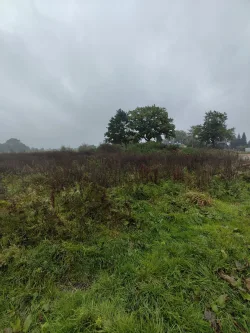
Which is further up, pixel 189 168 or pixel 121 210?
pixel 189 168

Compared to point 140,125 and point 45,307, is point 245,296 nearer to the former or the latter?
point 45,307

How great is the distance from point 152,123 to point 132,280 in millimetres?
22888

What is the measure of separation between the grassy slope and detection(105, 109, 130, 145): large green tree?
22.1m

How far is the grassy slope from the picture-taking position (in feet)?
4.92

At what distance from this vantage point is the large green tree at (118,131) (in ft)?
80.4

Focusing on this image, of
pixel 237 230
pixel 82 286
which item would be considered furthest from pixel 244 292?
pixel 82 286

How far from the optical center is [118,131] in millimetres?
24625

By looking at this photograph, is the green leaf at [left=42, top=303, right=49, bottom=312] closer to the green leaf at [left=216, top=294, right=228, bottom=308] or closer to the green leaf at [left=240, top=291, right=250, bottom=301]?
the green leaf at [left=216, top=294, right=228, bottom=308]

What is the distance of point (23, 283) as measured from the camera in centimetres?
193

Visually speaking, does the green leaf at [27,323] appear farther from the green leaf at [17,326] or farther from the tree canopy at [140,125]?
the tree canopy at [140,125]

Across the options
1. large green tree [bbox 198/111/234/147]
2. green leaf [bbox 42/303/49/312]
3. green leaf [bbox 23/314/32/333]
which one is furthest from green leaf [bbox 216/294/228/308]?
→ large green tree [bbox 198/111/234/147]

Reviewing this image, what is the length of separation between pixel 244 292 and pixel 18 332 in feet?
7.52

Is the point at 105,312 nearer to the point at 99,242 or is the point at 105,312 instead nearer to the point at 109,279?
the point at 109,279

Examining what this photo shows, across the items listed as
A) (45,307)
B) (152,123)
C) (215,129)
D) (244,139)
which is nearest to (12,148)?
(152,123)
